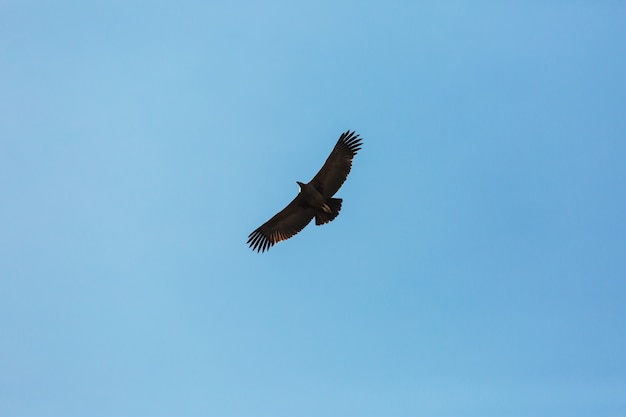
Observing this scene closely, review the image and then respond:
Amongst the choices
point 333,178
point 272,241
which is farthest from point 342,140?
point 272,241

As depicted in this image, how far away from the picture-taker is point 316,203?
3194 cm

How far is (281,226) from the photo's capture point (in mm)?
32812

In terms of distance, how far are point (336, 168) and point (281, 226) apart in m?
2.75

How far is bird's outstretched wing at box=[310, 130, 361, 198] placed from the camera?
1262 inches

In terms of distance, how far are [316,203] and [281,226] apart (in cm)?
166

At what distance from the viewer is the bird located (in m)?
31.9

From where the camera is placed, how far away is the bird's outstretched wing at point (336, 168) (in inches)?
1262

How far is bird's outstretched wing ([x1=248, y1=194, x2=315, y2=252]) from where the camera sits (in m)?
32.5

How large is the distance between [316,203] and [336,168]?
136 centimetres

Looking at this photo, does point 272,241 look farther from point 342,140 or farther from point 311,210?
point 342,140

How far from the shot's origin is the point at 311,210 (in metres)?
32.3

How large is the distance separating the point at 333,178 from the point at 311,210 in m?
1.30

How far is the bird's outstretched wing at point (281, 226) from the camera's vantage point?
32.5 m

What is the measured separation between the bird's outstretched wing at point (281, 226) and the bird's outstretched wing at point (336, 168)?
0.93 metres
